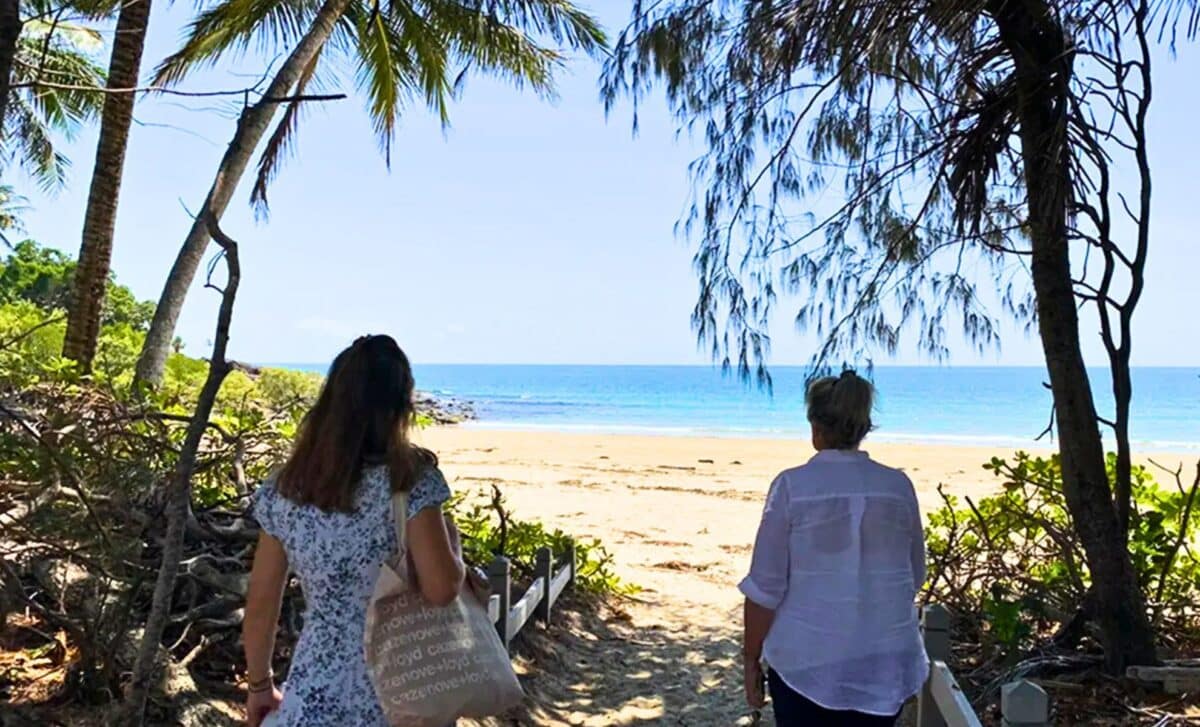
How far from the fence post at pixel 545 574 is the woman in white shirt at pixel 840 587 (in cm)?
328

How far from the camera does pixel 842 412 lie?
2.59m

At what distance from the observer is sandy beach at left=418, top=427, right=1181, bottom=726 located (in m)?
Result: 5.21

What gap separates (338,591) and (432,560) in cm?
20

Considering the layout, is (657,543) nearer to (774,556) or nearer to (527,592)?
(527,592)

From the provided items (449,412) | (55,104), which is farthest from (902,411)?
(55,104)

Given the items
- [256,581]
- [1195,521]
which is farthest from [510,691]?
[1195,521]

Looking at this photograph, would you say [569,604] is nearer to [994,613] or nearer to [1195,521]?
[994,613]

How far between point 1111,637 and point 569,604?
3.39 metres

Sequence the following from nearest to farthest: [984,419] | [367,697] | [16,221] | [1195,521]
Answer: [367,697]
[1195,521]
[16,221]
[984,419]

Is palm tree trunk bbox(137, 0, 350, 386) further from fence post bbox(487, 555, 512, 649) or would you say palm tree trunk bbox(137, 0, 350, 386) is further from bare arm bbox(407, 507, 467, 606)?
bare arm bbox(407, 507, 467, 606)

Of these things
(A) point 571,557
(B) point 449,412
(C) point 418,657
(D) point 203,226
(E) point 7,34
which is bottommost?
(B) point 449,412

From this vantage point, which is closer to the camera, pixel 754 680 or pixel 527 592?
pixel 754 680

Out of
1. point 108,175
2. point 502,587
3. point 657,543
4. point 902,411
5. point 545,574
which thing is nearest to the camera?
point 502,587

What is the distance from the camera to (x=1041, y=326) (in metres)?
4.41
